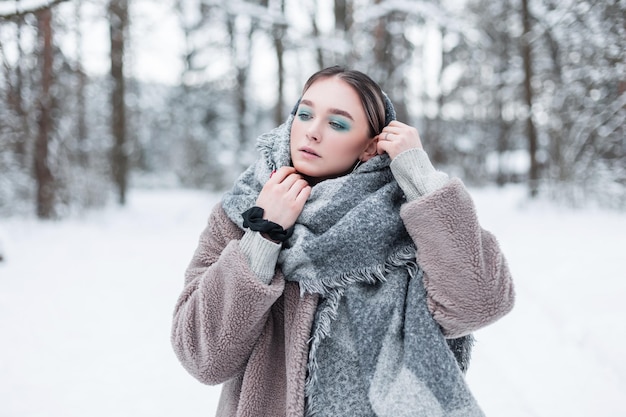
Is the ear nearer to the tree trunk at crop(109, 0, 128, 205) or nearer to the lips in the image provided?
the lips

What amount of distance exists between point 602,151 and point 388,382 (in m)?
8.91

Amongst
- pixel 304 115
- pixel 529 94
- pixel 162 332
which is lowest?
pixel 162 332

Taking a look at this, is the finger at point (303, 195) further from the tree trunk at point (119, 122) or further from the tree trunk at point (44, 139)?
the tree trunk at point (119, 122)

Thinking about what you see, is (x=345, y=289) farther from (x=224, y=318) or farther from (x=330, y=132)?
(x=330, y=132)

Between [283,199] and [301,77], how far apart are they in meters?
14.8

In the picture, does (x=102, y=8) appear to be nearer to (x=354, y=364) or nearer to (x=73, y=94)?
(x=73, y=94)

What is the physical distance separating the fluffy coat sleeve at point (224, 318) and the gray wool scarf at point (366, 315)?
4.5 inches

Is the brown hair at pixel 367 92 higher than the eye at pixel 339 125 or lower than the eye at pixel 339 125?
higher

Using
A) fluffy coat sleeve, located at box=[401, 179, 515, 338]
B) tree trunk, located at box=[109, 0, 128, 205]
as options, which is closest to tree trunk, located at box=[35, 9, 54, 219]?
tree trunk, located at box=[109, 0, 128, 205]

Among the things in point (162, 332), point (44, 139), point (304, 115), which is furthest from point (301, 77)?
point (304, 115)

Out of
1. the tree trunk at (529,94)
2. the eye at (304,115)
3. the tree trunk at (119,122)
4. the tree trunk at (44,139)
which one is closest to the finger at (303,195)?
the eye at (304,115)

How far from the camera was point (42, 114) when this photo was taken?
8.73 meters

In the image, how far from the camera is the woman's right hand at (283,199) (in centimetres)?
124

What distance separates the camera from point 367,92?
139 centimetres
